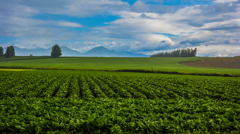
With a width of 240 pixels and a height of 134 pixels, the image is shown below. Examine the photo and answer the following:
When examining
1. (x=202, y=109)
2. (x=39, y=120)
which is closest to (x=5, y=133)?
(x=39, y=120)

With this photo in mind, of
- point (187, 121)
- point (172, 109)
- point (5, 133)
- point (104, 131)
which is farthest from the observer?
point (172, 109)

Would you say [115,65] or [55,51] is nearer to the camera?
[115,65]

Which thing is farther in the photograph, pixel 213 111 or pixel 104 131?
pixel 213 111

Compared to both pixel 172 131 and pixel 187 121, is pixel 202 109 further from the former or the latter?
pixel 172 131

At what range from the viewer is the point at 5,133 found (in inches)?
298

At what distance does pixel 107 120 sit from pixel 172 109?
4.57 meters

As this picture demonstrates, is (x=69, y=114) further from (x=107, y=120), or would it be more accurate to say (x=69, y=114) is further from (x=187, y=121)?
(x=187, y=121)

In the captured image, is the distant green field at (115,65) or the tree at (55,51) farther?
the tree at (55,51)

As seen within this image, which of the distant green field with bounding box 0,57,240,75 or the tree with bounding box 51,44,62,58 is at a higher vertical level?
the tree with bounding box 51,44,62,58

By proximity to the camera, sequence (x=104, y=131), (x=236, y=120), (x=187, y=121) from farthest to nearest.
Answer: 1. (x=236, y=120)
2. (x=187, y=121)
3. (x=104, y=131)

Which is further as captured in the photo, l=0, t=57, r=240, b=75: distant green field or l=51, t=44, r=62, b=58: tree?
l=51, t=44, r=62, b=58: tree

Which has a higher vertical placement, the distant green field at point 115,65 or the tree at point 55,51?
the tree at point 55,51

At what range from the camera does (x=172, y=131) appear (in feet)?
27.0

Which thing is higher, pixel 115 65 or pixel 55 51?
pixel 55 51
